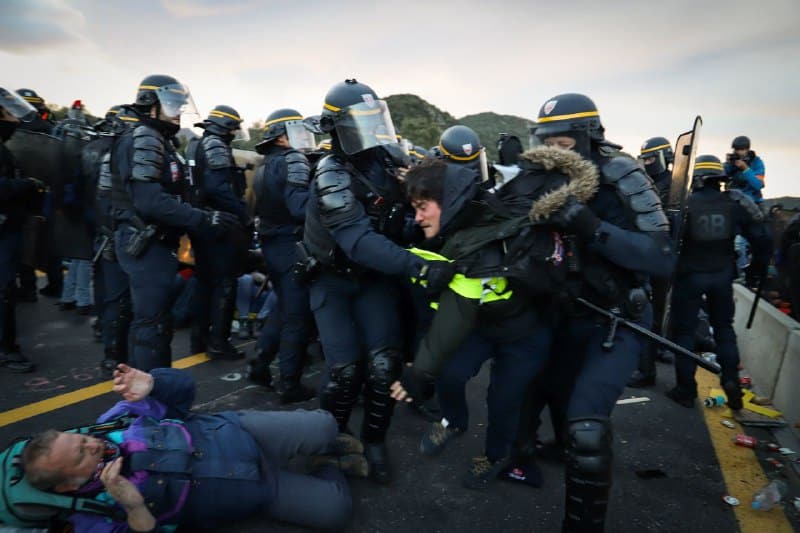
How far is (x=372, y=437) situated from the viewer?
285cm

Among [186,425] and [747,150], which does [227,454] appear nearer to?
[186,425]

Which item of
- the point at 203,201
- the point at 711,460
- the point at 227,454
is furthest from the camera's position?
the point at 203,201

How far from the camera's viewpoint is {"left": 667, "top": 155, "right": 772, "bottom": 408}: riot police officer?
3.88 m

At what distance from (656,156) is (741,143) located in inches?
119

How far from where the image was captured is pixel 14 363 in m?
4.04

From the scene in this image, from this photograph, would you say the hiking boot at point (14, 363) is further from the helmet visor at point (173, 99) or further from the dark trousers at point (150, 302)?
the helmet visor at point (173, 99)

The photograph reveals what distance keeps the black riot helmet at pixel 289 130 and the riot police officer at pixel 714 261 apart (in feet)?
10.3

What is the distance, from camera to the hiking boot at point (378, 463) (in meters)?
2.77

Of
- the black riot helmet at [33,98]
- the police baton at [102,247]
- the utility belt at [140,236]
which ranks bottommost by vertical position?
the police baton at [102,247]

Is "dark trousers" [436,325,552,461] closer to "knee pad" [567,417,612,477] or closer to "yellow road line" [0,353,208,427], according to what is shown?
"knee pad" [567,417,612,477]

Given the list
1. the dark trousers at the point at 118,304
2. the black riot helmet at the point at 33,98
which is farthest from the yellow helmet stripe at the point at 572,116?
the black riot helmet at the point at 33,98

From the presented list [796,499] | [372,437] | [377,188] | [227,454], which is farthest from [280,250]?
[796,499]

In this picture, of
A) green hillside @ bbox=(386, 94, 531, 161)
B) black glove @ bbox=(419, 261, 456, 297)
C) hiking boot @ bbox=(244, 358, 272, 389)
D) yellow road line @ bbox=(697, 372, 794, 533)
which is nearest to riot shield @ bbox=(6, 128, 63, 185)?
hiking boot @ bbox=(244, 358, 272, 389)

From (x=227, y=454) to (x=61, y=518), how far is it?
0.61 metres
